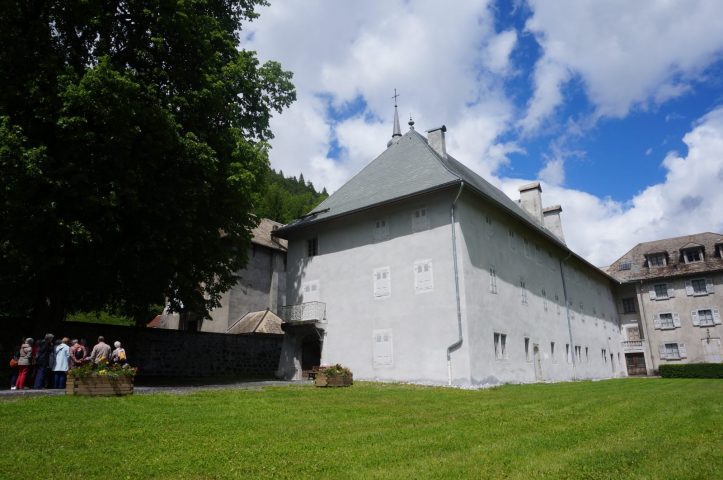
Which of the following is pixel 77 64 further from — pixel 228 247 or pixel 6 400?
pixel 6 400

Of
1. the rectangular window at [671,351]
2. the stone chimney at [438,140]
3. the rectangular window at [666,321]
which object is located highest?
the stone chimney at [438,140]

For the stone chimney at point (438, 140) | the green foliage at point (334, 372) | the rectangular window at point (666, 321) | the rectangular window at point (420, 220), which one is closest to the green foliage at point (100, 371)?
the green foliage at point (334, 372)

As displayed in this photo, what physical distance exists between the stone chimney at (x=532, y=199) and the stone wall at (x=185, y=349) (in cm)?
1999

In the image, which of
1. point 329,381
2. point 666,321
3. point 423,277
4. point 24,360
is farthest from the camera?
point 666,321

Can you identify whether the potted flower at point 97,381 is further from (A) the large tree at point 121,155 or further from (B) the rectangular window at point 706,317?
(B) the rectangular window at point 706,317

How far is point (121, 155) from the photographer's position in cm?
1491

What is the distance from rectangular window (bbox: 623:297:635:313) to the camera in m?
44.6

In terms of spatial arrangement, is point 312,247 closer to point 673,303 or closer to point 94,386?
point 94,386

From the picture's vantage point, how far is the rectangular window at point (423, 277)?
1967cm

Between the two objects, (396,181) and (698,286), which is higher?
(396,181)

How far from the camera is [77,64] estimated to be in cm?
1611

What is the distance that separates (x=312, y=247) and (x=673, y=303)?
112 ft

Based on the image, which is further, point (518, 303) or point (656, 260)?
point (656, 260)

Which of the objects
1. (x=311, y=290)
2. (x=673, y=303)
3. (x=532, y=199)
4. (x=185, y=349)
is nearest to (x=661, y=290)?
(x=673, y=303)
